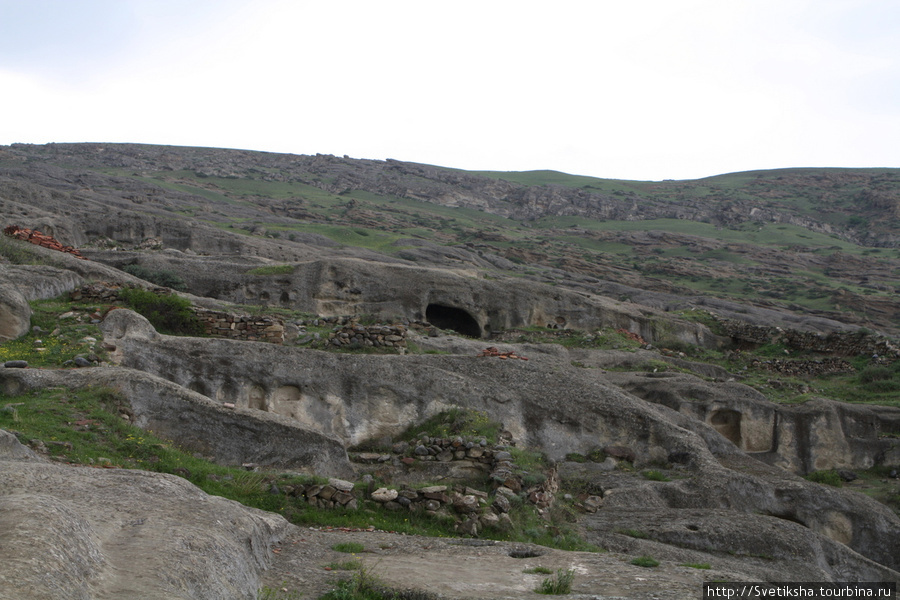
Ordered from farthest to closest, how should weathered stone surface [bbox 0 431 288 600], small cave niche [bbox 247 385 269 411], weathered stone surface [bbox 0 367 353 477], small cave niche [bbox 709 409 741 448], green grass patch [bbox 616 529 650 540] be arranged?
small cave niche [bbox 709 409 741 448] → small cave niche [bbox 247 385 269 411] → green grass patch [bbox 616 529 650 540] → weathered stone surface [bbox 0 367 353 477] → weathered stone surface [bbox 0 431 288 600]

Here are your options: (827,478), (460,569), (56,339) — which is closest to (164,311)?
(56,339)

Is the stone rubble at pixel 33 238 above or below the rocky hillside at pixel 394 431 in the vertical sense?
above

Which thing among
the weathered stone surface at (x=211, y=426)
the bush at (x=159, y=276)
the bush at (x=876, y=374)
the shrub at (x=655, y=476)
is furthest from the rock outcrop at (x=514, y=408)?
the bush at (x=876, y=374)

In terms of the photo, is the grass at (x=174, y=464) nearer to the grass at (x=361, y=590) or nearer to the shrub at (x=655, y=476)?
the grass at (x=361, y=590)

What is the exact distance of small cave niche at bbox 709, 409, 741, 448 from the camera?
25625 millimetres

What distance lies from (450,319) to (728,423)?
15.5 m

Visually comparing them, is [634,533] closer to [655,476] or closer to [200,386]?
[655,476]

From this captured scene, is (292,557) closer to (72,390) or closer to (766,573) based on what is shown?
(72,390)

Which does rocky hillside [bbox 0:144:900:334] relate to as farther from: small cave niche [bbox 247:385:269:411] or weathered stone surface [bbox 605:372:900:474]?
weathered stone surface [bbox 605:372:900:474]

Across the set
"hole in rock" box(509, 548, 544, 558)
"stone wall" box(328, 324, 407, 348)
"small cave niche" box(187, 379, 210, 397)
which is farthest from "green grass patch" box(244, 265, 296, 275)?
"hole in rock" box(509, 548, 544, 558)

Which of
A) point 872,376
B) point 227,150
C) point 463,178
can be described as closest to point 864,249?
point 463,178

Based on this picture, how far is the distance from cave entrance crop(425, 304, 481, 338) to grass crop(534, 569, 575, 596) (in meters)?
28.6

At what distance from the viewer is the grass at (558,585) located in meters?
7.87

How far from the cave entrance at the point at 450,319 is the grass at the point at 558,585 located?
28.6 metres
